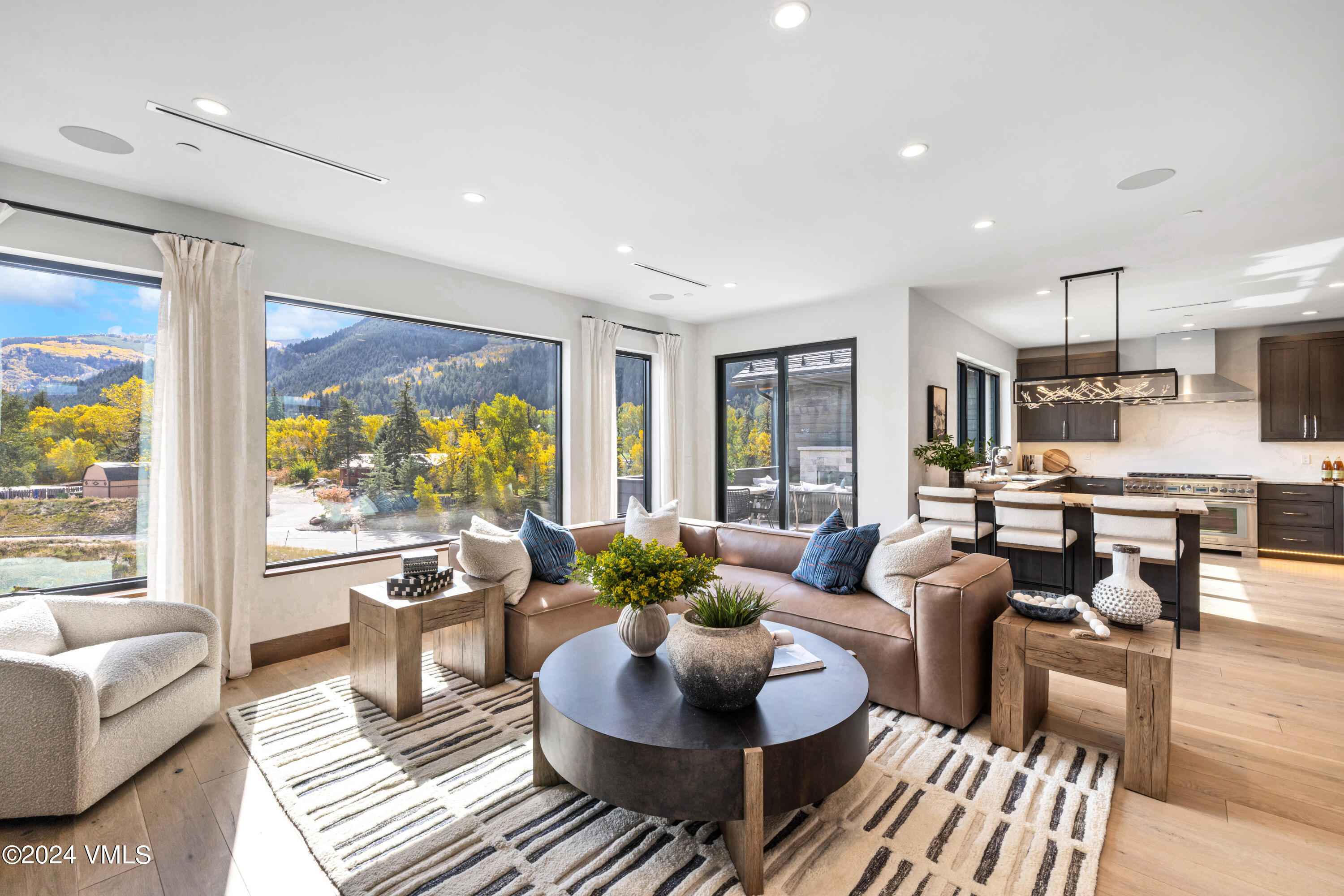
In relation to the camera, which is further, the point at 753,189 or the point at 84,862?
the point at 753,189

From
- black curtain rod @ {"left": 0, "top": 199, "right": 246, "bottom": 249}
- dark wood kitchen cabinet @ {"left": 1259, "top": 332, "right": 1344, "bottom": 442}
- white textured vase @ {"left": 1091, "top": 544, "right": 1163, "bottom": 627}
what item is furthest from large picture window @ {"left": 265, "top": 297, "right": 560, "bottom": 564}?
dark wood kitchen cabinet @ {"left": 1259, "top": 332, "right": 1344, "bottom": 442}

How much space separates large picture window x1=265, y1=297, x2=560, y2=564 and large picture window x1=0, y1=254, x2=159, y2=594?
0.61m

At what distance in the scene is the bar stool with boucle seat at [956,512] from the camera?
446 centimetres

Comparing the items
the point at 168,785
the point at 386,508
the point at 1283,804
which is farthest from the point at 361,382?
the point at 1283,804

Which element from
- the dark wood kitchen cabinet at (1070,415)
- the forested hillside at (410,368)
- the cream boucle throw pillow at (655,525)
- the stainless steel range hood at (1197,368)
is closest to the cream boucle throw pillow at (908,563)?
the cream boucle throw pillow at (655,525)

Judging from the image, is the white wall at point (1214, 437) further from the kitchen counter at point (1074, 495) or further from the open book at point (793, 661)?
the open book at point (793, 661)

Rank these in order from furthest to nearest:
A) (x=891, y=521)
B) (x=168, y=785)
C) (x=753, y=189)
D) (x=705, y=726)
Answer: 1. (x=891, y=521)
2. (x=753, y=189)
3. (x=168, y=785)
4. (x=705, y=726)

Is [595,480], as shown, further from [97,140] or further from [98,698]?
[97,140]

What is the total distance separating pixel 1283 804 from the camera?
79.5 inches

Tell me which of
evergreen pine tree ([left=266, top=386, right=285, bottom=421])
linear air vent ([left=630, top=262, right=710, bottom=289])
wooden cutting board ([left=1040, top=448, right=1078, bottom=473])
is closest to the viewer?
evergreen pine tree ([left=266, top=386, right=285, bottom=421])

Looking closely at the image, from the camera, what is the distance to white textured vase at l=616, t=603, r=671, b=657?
2195 millimetres

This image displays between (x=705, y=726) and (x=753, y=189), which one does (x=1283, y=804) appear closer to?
(x=705, y=726)

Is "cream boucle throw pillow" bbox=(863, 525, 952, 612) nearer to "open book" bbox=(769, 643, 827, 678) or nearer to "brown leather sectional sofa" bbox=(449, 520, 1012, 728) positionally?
"brown leather sectional sofa" bbox=(449, 520, 1012, 728)

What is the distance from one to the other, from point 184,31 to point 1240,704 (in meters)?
5.09
